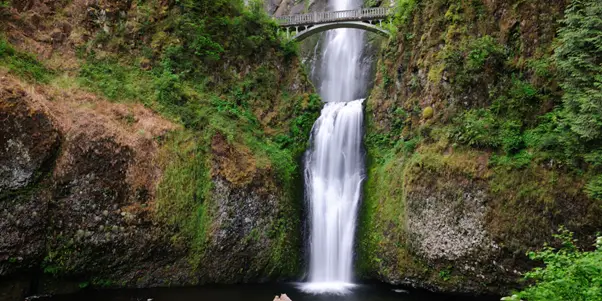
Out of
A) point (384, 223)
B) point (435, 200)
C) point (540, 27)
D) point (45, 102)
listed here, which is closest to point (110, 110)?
point (45, 102)

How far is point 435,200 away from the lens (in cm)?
1212

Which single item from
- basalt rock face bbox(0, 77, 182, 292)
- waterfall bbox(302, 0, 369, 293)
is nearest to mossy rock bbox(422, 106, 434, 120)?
waterfall bbox(302, 0, 369, 293)

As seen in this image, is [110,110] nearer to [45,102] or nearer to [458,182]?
[45,102]

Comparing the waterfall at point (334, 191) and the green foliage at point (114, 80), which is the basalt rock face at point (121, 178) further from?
the waterfall at point (334, 191)

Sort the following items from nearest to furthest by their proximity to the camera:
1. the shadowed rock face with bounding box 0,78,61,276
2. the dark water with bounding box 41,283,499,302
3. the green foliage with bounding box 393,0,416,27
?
the shadowed rock face with bounding box 0,78,61,276
the dark water with bounding box 41,283,499,302
the green foliage with bounding box 393,0,416,27

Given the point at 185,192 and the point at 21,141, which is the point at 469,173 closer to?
the point at 185,192

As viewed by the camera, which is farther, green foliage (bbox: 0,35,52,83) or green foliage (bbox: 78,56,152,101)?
green foliage (bbox: 78,56,152,101)

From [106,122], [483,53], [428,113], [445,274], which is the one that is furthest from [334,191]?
[106,122]

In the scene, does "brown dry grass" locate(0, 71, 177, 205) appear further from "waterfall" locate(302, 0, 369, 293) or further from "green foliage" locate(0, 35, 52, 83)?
"waterfall" locate(302, 0, 369, 293)

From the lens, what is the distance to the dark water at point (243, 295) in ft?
36.0

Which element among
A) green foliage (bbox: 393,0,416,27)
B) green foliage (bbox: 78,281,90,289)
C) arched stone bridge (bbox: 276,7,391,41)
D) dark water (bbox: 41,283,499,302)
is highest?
arched stone bridge (bbox: 276,7,391,41)

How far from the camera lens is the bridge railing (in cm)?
2338

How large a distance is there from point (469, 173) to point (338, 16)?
1574 cm

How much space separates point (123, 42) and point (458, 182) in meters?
13.4
